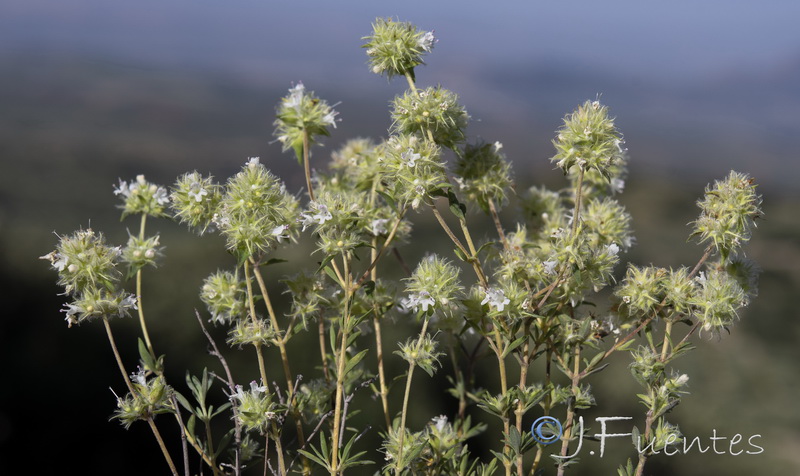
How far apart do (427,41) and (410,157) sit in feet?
0.75

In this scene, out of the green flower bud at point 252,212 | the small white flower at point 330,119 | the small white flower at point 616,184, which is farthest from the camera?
the small white flower at point 616,184

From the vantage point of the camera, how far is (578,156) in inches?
38.6

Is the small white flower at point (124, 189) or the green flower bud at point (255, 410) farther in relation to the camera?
the small white flower at point (124, 189)

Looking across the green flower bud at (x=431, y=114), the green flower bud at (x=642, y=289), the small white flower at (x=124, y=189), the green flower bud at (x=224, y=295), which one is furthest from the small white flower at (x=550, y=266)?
the small white flower at (x=124, y=189)

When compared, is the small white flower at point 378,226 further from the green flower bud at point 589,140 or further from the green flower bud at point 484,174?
the green flower bud at point 589,140

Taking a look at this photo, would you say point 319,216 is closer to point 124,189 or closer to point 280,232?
point 280,232

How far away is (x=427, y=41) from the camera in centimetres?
108

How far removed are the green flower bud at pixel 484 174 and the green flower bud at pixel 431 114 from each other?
7 cm

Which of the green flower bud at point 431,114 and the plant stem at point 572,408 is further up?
the green flower bud at point 431,114

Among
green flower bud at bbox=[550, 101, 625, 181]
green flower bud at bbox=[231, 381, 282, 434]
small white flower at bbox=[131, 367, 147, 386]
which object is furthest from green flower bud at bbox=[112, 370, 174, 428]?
green flower bud at bbox=[550, 101, 625, 181]

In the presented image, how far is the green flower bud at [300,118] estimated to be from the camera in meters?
1.05

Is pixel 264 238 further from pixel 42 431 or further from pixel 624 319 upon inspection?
pixel 42 431

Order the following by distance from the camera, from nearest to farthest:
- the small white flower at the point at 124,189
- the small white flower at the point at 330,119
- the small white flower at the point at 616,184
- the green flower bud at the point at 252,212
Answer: the green flower bud at the point at 252,212
the small white flower at the point at 330,119
the small white flower at the point at 124,189
the small white flower at the point at 616,184

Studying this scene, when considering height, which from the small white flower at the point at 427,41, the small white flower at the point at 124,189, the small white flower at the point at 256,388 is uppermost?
the small white flower at the point at 427,41
